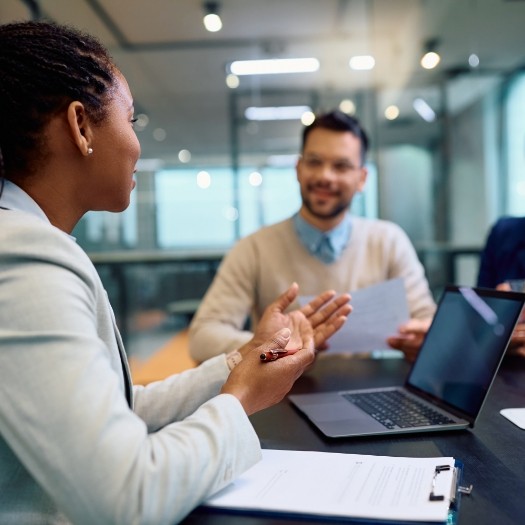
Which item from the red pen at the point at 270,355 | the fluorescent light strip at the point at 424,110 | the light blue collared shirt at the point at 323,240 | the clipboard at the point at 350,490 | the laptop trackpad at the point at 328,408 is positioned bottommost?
the laptop trackpad at the point at 328,408

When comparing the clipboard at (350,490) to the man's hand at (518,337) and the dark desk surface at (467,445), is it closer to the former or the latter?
the dark desk surface at (467,445)

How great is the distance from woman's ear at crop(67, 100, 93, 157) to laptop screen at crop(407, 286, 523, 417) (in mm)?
690

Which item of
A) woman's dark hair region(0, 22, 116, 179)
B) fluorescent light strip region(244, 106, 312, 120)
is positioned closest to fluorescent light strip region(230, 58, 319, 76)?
fluorescent light strip region(244, 106, 312, 120)

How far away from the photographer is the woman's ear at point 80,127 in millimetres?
706

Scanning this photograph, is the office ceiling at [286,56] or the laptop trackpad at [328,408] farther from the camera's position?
the office ceiling at [286,56]

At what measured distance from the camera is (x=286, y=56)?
4.11 m

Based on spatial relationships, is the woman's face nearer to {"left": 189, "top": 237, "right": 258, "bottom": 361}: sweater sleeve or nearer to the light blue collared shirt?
{"left": 189, "top": 237, "right": 258, "bottom": 361}: sweater sleeve

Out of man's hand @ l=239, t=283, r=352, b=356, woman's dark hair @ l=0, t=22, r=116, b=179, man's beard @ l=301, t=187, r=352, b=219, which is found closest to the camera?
woman's dark hair @ l=0, t=22, r=116, b=179

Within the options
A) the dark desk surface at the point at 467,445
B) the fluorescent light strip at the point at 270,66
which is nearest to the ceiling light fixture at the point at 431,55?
the fluorescent light strip at the point at 270,66

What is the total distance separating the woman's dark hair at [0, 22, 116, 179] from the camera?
2.29 feet

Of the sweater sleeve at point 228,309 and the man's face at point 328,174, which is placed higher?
the man's face at point 328,174

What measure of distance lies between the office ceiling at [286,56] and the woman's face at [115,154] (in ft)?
10.3

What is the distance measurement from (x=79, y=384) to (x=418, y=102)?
3.86 meters

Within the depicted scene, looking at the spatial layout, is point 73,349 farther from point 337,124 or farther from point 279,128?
point 279,128
